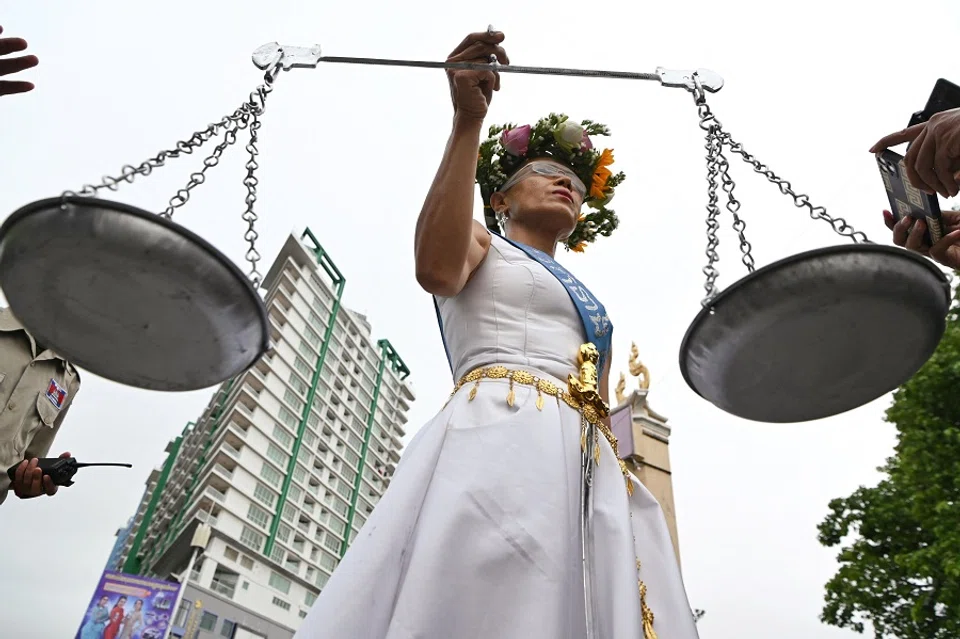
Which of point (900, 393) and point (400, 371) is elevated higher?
point (400, 371)

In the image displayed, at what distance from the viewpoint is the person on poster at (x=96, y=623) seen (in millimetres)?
16734

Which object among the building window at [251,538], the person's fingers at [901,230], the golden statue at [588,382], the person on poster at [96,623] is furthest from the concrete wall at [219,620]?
the person's fingers at [901,230]

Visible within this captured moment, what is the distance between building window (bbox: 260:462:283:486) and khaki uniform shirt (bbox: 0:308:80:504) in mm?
42467

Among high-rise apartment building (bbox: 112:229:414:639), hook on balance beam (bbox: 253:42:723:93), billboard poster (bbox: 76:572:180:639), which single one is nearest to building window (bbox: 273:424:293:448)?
high-rise apartment building (bbox: 112:229:414:639)

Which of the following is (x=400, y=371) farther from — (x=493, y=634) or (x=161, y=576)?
(x=493, y=634)

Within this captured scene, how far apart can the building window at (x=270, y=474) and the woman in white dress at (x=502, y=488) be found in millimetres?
44323

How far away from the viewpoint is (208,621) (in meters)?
35.4

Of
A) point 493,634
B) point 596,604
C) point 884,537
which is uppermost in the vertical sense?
point 884,537

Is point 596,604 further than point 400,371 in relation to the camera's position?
No

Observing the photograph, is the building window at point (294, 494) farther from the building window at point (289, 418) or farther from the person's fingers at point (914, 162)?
the person's fingers at point (914, 162)

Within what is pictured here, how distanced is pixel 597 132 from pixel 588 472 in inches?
85.7

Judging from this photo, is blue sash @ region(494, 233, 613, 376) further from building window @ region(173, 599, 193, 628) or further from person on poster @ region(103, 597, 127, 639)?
building window @ region(173, 599, 193, 628)

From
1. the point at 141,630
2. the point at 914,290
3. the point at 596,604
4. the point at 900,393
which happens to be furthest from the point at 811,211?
the point at 141,630

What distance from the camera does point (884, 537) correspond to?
35.4 ft
